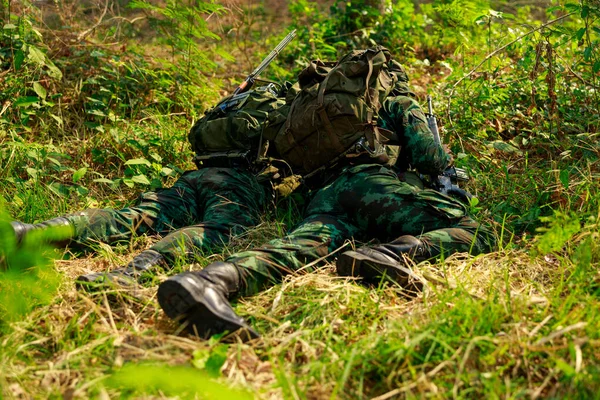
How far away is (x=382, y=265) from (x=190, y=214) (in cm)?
154

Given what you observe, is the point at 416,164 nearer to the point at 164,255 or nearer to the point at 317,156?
the point at 317,156

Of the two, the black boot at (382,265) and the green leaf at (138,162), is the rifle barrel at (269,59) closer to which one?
the green leaf at (138,162)

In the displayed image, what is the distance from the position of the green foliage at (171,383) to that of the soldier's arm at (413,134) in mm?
2049

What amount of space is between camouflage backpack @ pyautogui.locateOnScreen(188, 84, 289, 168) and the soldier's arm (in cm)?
67

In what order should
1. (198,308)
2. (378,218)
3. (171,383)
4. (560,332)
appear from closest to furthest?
(171,383) < (560,332) < (198,308) < (378,218)

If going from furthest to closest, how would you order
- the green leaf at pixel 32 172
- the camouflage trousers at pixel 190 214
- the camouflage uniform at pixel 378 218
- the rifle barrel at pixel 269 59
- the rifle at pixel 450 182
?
the rifle barrel at pixel 269 59
the green leaf at pixel 32 172
the rifle at pixel 450 182
the camouflage trousers at pixel 190 214
the camouflage uniform at pixel 378 218

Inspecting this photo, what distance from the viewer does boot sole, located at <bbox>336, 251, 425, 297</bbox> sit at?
291 cm

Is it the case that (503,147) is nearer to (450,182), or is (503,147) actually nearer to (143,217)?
(450,182)

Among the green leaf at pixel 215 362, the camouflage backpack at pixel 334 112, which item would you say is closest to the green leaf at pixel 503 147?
the camouflage backpack at pixel 334 112

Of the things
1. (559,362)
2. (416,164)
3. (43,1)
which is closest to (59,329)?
(559,362)

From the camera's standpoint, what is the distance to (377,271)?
9.59ft

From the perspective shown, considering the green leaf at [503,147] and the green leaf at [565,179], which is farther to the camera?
the green leaf at [503,147]

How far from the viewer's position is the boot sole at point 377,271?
A: 114 inches

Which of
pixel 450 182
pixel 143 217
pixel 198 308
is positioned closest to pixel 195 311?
pixel 198 308
